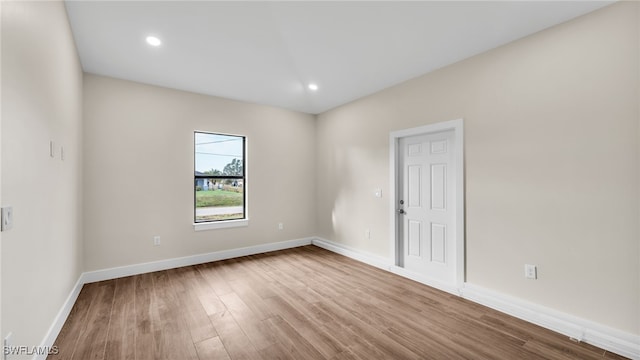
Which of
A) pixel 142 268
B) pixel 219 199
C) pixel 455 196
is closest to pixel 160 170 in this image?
pixel 219 199

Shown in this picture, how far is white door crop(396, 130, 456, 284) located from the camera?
3.30 metres

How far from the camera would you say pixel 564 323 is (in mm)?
2320

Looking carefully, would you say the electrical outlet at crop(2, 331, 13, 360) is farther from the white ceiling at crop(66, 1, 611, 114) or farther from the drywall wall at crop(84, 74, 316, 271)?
the white ceiling at crop(66, 1, 611, 114)

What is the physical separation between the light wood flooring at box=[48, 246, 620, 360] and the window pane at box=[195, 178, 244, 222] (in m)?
1.13

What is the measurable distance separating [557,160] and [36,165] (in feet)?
13.3

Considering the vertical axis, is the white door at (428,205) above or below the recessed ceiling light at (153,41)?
below

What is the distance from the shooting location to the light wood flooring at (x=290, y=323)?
2.08 m

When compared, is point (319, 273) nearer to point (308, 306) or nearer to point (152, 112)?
point (308, 306)

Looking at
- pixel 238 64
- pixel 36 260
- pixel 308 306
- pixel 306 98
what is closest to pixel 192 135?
pixel 238 64

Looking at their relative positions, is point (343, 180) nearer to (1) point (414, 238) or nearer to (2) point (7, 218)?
(1) point (414, 238)

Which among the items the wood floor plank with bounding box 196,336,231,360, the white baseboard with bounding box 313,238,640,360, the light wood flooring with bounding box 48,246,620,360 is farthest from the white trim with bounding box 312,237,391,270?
the wood floor plank with bounding box 196,336,231,360

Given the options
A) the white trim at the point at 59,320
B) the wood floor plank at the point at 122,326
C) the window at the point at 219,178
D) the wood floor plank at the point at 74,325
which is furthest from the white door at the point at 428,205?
the white trim at the point at 59,320

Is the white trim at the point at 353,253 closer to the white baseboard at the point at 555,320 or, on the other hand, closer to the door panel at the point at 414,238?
the door panel at the point at 414,238

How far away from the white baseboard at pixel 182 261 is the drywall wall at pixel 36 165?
82cm
